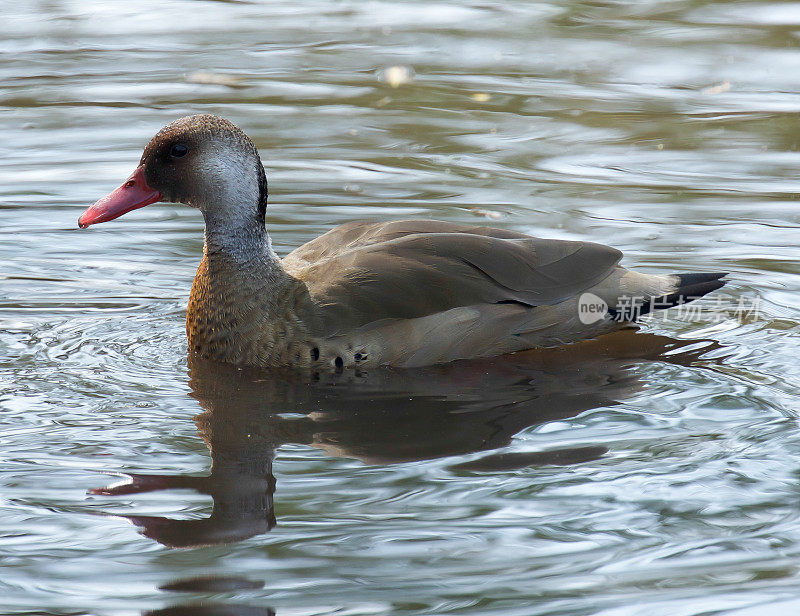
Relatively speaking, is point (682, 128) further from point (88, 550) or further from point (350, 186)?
point (88, 550)

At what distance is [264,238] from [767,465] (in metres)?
2.94

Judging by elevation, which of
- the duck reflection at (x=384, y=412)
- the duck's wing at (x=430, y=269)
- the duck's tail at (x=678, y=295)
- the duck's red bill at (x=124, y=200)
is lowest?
the duck reflection at (x=384, y=412)

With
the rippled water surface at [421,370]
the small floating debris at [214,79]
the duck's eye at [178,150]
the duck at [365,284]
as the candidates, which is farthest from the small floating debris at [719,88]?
the duck's eye at [178,150]

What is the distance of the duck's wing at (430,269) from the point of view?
6.43 metres

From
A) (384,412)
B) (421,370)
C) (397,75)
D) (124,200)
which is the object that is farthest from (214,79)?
(384,412)

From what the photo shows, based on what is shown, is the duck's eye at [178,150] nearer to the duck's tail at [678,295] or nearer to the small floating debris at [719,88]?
the duck's tail at [678,295]

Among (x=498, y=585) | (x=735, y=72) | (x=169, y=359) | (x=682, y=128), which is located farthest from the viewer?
(x=735, y=72)

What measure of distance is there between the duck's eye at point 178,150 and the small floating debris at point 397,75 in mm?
4720

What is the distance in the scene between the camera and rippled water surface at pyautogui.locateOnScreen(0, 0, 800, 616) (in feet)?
14.1

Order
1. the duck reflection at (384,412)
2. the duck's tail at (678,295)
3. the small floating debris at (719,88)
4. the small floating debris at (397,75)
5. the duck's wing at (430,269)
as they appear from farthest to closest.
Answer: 1. the small floating debris at (397,75)
2. the small floating debris at (719,88)
3. the duck's tail at (678,295)
4. the duck's wing at (430,269)
5. the duck reflection at (384,412)

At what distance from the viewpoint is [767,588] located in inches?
163

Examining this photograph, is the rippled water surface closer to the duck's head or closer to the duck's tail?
the duck's tail

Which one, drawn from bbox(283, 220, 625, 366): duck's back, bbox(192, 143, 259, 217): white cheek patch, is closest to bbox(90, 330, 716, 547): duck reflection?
bbox(283, 220, 625, 366): duck's back

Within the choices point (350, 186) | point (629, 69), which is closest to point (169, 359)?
point (350, 186)
